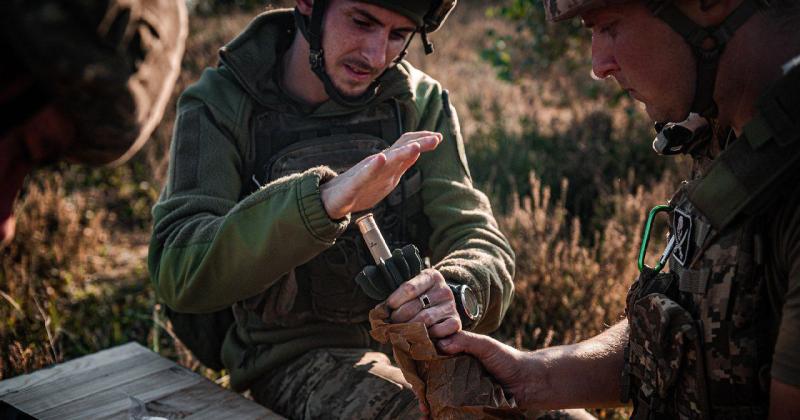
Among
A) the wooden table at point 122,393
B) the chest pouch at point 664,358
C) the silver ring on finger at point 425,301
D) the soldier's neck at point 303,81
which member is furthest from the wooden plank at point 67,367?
the chest pouch at point 664,358

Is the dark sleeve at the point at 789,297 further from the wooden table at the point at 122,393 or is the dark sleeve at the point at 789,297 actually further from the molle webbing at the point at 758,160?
the wooden table at the point at 122,393

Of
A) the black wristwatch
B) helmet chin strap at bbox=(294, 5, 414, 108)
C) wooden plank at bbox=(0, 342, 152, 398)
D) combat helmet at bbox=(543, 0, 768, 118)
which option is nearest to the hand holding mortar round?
the black wristwatch

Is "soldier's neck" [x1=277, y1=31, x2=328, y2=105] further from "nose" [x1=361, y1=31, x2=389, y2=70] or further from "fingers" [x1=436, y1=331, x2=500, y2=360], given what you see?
"fingers" [x1=436, y1=331, x2=500, y2=360]

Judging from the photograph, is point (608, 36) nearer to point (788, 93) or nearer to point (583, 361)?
point (788, 93)

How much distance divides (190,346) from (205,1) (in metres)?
15.5

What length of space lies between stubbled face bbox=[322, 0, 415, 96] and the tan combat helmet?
5.04 feet

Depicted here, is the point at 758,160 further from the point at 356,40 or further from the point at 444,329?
the point at 356,40

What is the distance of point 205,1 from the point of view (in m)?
17.7

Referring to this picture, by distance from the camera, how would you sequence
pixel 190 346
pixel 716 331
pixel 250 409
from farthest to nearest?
pixel 190 346
pixel 250 409
pixel 716 331

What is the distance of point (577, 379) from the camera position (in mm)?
2732

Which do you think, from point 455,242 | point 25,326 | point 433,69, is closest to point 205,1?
point 433,69

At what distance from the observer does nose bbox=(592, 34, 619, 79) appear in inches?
91.6

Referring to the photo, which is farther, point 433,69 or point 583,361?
point 433,69

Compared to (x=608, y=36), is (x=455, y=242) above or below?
below
